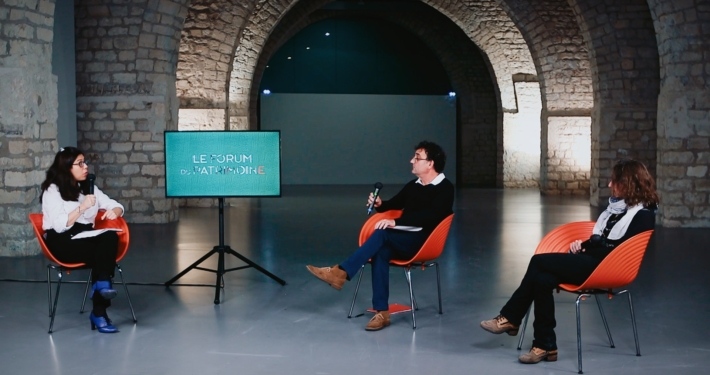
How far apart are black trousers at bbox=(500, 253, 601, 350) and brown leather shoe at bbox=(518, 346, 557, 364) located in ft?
0.07

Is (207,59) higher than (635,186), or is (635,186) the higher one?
(207,59)

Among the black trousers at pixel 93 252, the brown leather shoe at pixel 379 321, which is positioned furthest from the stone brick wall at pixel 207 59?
the brown leather shoe at pixel 379 321

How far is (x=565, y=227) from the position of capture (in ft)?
15.4

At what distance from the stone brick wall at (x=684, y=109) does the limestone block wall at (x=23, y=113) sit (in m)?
6.92

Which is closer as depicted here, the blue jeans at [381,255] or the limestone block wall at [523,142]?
the blue jeans at [381,255]

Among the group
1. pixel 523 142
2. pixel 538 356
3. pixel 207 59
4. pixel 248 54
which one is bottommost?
pixel 538 356

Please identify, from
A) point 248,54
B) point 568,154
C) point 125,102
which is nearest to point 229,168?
point 125,102

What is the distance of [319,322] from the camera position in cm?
491

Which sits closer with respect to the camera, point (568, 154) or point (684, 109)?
point (684, 109)

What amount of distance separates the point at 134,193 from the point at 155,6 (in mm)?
2483

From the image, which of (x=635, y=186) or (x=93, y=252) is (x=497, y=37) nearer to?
(x=635, y=186)

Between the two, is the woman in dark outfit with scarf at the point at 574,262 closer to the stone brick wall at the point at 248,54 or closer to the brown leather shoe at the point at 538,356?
the brown leather shoe at the point at 538,356

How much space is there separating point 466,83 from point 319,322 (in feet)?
62.6

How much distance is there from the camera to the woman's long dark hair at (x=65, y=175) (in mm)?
4883
